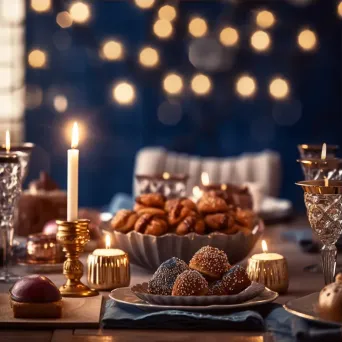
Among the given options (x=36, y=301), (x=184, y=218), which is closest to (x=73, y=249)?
(x=36, y=301)

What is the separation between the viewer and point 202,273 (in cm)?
138

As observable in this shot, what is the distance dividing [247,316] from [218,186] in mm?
1052

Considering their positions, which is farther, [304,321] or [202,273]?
[202,273]

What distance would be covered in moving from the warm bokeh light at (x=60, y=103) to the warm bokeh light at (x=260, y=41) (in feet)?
4.56

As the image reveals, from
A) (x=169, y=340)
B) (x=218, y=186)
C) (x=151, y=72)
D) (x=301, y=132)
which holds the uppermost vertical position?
(x=151, y=72)

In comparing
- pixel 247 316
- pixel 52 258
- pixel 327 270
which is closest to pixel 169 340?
pixel 247 316

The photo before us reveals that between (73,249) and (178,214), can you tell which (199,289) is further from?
(178,214)

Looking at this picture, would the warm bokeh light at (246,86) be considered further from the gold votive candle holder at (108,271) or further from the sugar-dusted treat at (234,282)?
the sugar-dusted treat at (234,282)

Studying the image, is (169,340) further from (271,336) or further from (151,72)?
(151,72)

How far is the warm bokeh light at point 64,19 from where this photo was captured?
590 centimetres

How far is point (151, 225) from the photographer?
5.65ft

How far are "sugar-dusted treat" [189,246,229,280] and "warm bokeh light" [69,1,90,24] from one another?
183 inches

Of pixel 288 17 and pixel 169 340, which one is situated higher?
pixel 288 17

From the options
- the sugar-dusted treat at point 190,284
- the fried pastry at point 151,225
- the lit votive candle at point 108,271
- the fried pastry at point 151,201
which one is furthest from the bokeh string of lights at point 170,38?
the sugar-dusted treat at point 190,284
